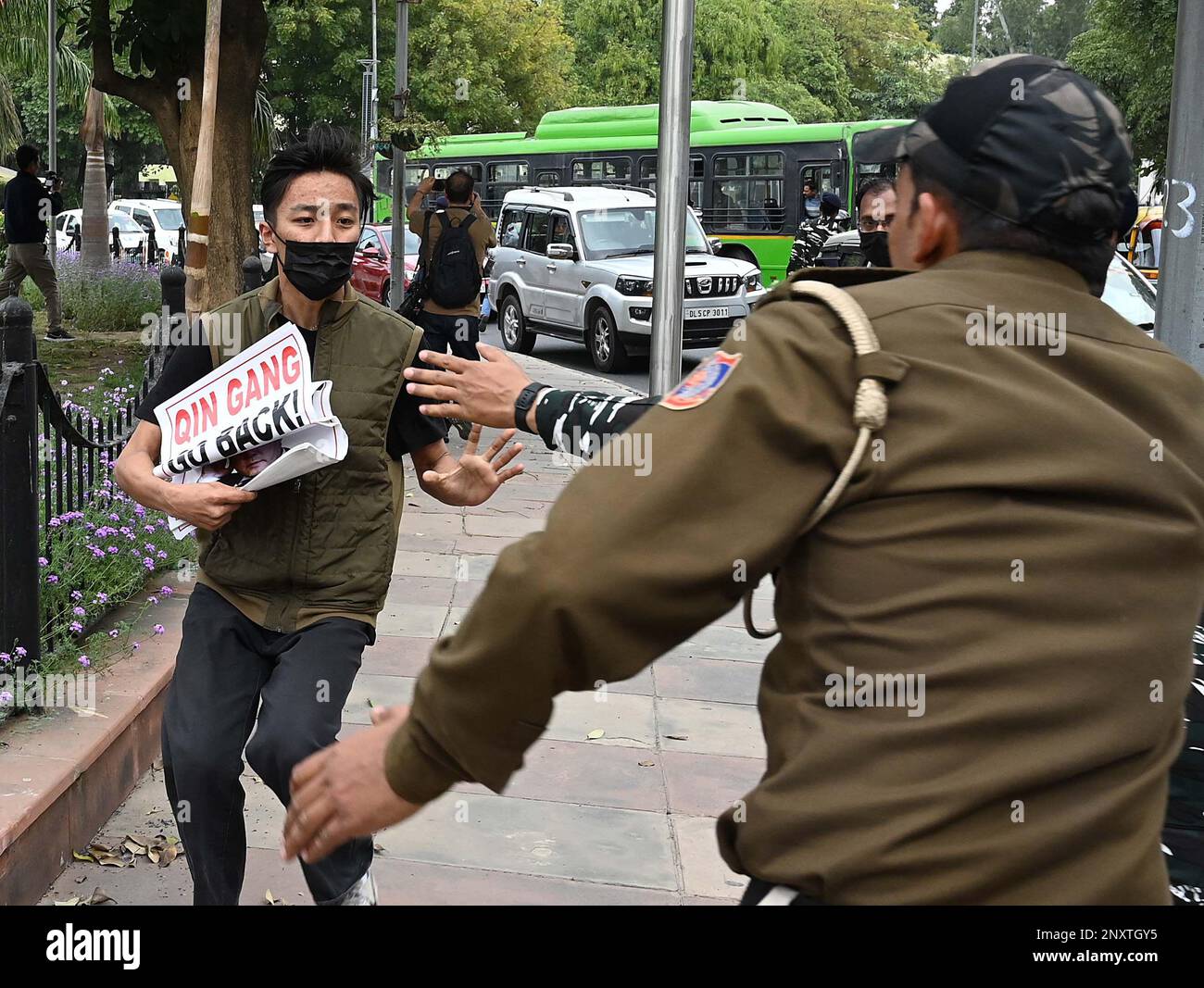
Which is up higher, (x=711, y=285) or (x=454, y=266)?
(x=454, y=266)

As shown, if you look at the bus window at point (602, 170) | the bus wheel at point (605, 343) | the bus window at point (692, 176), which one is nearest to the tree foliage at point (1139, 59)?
the bus wheel at point (605, 343)

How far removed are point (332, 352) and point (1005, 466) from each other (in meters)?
2.32

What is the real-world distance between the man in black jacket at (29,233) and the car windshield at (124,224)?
21906 mm

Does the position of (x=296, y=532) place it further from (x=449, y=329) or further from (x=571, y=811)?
(x=449, y=329)

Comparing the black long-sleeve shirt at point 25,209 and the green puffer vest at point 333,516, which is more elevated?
the black long-sleeve shirt at point 25,209

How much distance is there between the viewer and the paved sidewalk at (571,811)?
13.7 feet

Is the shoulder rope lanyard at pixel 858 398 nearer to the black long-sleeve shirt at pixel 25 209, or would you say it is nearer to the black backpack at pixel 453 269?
the black backpack at pixel 453 269

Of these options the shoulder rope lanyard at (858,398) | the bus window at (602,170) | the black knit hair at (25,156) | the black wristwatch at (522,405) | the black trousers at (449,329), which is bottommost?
the black trousers at (449,329)

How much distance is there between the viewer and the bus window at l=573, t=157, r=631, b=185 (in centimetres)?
2736

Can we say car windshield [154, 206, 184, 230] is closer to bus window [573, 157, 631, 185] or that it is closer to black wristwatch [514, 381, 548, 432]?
bus window [573, 157, 631, 185]

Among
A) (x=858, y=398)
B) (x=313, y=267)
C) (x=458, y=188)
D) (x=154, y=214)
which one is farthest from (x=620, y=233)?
(x=154, y=214)

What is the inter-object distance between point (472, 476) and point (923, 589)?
82.1 inches

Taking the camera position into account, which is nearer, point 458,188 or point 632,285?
point 458,188

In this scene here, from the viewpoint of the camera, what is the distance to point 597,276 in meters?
18.0
